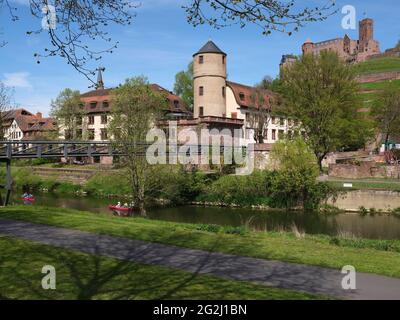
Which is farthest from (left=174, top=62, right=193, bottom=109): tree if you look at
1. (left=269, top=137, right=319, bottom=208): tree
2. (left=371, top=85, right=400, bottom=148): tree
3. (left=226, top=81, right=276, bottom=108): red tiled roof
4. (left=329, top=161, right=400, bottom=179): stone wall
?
(left=269, top=137, right=319, bottom=208): tree

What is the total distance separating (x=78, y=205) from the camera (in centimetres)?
3791

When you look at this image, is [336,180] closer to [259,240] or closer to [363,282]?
[259,240]

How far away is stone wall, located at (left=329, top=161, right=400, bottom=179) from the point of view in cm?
4301

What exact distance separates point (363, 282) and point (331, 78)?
35.5 m

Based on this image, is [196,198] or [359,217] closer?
[359,217]

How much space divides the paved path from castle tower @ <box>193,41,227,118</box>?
4519 cm

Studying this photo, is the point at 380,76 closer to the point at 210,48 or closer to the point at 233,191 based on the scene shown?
the point at 210,48

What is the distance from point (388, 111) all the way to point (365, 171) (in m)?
18.4

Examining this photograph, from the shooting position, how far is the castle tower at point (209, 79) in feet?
183

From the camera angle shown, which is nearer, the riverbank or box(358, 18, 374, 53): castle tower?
the riverbank

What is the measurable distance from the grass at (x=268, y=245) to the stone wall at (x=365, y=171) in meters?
30.1

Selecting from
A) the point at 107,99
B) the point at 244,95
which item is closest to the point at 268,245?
the point at 244,95

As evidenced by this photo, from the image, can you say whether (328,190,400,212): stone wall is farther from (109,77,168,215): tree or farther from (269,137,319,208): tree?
(109,77,168,215): tree

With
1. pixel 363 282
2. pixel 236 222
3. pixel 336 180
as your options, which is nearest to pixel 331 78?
pixel 336 180
